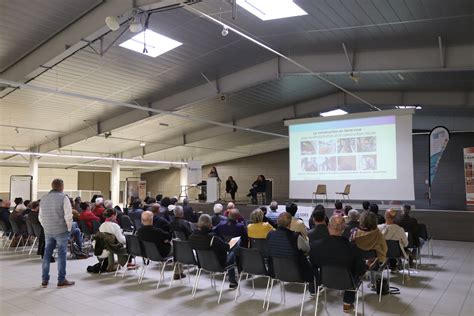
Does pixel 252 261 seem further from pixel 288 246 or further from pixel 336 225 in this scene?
pixel 336 225

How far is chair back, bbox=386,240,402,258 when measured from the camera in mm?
4812

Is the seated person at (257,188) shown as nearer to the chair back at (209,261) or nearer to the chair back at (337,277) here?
the chair back at (209,261)

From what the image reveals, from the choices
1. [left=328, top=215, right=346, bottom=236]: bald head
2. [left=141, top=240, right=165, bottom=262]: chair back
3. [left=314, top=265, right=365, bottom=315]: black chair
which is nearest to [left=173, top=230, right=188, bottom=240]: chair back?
[left=141, top=240, right=165, bottom=262]: chair back

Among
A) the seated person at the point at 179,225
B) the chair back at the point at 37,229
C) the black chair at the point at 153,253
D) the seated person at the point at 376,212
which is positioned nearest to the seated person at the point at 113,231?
the black chair at the point at 153,253

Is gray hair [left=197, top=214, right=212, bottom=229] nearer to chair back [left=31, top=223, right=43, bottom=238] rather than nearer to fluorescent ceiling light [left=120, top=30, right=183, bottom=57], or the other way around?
fluorescent ceiling light [left=120, top=30, right=183, bottom=57]

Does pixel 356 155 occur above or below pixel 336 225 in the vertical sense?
above

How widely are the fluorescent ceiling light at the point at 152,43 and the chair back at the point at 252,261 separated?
4.07 meters

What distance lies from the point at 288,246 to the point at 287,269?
0.24m

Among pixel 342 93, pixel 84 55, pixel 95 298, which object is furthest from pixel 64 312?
pixel 342 93

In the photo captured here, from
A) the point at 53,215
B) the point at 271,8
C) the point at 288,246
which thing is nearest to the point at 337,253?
the point at 288,246

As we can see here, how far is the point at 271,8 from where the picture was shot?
18.4 ft

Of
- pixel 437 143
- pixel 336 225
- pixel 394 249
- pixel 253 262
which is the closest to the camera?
pixel 336 225

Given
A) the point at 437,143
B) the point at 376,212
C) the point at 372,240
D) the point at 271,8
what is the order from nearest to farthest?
1. the point at 372,240
2. the point at 271,8
3. the point at 376,212
4. the point at 437,143

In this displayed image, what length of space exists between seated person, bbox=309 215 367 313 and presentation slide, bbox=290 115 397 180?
5.42 meters
